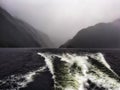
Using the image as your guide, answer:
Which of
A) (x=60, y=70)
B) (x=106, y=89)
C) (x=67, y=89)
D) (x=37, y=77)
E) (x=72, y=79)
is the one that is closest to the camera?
(x=67, y=89)

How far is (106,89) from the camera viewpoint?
61188mm

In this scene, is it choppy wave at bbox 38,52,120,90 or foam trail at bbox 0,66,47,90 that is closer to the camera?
choppy wave at bbox 38,52,120,90

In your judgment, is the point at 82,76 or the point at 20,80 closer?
the point at 20,80

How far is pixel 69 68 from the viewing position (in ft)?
259

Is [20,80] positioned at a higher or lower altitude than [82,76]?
lower

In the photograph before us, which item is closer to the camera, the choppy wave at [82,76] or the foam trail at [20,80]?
the choppy wave at [82,76]

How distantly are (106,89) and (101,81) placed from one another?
243 inches

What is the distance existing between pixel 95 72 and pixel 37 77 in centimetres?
1874

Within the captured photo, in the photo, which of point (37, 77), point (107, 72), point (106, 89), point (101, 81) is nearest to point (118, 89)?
point (106, 89)

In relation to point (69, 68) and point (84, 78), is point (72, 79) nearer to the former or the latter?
point (84, 78)

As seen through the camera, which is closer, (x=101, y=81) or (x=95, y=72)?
(x=101, y=81)

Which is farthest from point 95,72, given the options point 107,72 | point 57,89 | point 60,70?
point 57,89

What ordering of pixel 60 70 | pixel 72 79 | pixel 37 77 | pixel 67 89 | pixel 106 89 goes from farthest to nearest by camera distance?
1. pixel 60 70
2. pixel 37 77
3. pixel 72 79
4. pixel 106 89
5. pixel 67 89

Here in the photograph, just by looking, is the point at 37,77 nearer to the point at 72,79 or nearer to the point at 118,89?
the point at 72,79
